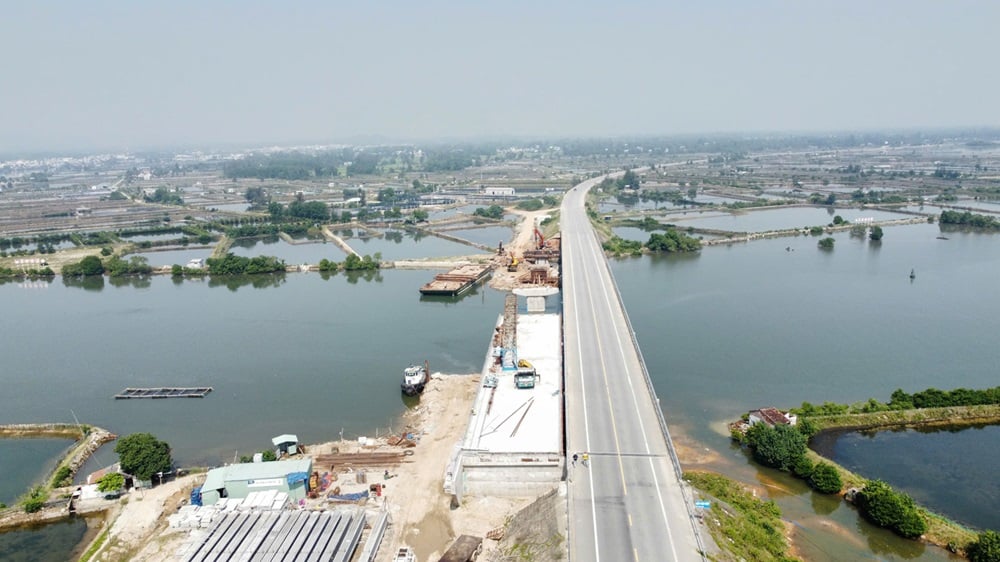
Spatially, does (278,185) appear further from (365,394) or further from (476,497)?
(476,497)

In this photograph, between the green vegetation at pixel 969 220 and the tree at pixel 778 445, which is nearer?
the tree at pixel 778 445

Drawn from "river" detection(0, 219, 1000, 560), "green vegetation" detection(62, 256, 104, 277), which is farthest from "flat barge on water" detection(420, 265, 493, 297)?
"green vegetation" detection(62, 256, 104, 277)

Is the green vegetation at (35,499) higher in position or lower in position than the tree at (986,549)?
lower

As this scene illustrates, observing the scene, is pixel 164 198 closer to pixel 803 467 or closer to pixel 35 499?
pixel 35 499

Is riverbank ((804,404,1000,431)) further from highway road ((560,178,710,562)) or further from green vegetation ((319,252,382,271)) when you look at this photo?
green vegetation ((319,252,382,271))

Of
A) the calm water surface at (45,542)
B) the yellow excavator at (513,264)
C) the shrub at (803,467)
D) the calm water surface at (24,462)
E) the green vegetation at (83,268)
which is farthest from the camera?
the green vegetation at (83,268)

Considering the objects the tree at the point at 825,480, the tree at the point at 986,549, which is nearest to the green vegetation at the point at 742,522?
the tree at the point at 825,480

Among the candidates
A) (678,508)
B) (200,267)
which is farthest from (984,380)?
(200,267)

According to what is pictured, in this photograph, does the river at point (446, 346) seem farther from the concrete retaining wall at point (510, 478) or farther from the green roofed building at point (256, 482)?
the concrete retaining wall at point (510, 478)
